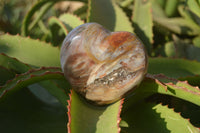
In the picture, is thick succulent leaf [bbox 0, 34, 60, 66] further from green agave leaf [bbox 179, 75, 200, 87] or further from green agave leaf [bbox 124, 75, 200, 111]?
green agave leaf [bbox 179, 75, 200, 87]

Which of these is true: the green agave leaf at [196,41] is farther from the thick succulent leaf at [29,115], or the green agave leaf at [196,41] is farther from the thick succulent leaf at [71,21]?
the thick succulent leaf at [29,115]

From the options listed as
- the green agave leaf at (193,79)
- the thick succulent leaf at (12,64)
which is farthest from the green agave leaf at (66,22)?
the green agave leaf at (193,79)

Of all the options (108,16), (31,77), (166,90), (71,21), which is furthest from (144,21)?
(31,77)

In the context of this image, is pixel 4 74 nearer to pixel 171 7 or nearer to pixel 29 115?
pixel 29 115

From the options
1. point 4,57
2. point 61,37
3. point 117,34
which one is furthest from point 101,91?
point 61,37

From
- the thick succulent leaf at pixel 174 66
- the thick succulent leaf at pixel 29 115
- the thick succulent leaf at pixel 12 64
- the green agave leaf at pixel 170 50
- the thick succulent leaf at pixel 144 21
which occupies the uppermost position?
the thick succulent leaf at pixel 144 21

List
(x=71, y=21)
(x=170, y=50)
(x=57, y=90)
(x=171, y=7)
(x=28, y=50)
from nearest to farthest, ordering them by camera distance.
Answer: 1. (x=57, y=90)
2. (x=28, y=50)
3. (x=71, y=21)
4. (x=170, y=50)
5. (x=171, y=7)

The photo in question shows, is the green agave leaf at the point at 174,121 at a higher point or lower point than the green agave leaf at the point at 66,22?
lower
